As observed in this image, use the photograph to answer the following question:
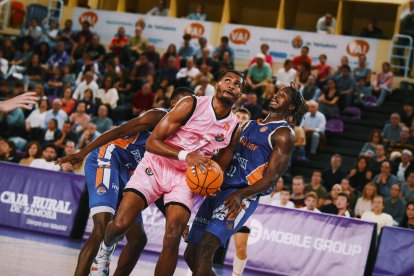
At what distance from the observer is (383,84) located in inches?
766

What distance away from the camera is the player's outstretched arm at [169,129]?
24.0 feet

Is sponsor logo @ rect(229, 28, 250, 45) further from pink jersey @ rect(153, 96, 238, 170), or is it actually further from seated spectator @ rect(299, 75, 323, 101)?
pink jersey @ rect(153, 96, 238, 170)

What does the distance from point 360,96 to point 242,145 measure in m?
11.6

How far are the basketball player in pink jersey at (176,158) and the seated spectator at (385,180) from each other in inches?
308

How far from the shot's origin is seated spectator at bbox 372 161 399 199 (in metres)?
14.9

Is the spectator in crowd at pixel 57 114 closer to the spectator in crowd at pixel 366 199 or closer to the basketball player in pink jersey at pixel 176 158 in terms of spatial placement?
the spectator in crowd at pixel 366 199

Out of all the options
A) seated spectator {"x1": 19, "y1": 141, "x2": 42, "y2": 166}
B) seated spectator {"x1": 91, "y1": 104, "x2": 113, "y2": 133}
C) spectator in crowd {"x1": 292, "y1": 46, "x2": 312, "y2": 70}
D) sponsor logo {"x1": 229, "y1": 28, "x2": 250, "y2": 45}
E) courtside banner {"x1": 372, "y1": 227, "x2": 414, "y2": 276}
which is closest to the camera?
courtside banner {"x1": 372, "y1": 227, "x2": 414, "y2": 276}

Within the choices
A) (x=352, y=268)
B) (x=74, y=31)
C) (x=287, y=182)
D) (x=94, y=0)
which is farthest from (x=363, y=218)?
(x=94, y=0)

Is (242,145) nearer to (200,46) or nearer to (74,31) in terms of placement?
(200,46)

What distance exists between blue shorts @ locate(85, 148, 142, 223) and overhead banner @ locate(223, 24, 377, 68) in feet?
46.0

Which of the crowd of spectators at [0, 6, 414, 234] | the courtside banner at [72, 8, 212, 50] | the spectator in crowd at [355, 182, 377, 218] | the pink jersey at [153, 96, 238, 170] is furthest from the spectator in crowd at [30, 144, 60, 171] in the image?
the courtside banner at [72, 8, 212, 50]

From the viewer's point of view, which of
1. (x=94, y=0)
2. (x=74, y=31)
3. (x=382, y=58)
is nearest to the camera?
(x=382, y=58)

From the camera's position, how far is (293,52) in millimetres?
22219

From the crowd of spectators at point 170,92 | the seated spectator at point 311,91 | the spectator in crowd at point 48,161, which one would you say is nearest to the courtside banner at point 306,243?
the crowd of spectators at point 170,92
